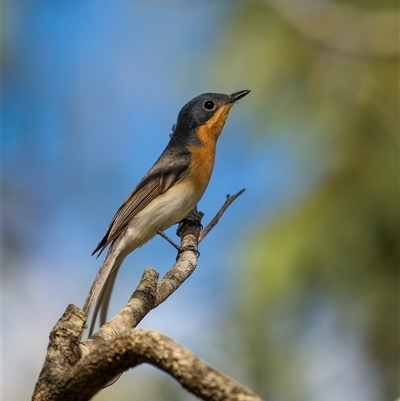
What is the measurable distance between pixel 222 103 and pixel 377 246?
2255 millimetres

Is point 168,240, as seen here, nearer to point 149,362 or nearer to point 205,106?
point 205,106

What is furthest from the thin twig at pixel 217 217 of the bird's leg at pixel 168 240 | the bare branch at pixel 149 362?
the bare branch at pixel 149 362

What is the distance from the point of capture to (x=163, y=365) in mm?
2299

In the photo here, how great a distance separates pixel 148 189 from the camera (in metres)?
6.38

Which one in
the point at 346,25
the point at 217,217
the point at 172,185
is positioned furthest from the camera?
the point at 346,25

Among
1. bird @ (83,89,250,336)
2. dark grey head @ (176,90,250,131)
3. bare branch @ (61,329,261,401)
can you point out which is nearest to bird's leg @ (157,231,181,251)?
bird @ (83,89,250,336)

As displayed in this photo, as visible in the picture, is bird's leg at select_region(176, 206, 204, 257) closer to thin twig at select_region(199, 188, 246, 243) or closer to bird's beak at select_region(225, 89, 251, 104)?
thin twig at select_region(199, 188, 246, 243)

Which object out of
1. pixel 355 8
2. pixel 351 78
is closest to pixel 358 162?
pixel 351 78

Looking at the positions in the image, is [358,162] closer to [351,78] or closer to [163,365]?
[351,78]

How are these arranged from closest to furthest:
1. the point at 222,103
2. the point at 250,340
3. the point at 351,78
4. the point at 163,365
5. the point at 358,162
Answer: the point at 163,365, the point at 222,103, the point at 250,340, the point at 358,162, the point at 351,78

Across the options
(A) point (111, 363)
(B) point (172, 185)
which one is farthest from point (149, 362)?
(B) point (172, 185)

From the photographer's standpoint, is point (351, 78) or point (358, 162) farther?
point (351, 78)

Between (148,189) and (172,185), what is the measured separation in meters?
0.23

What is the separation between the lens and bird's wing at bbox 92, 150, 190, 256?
6129 millimetres
